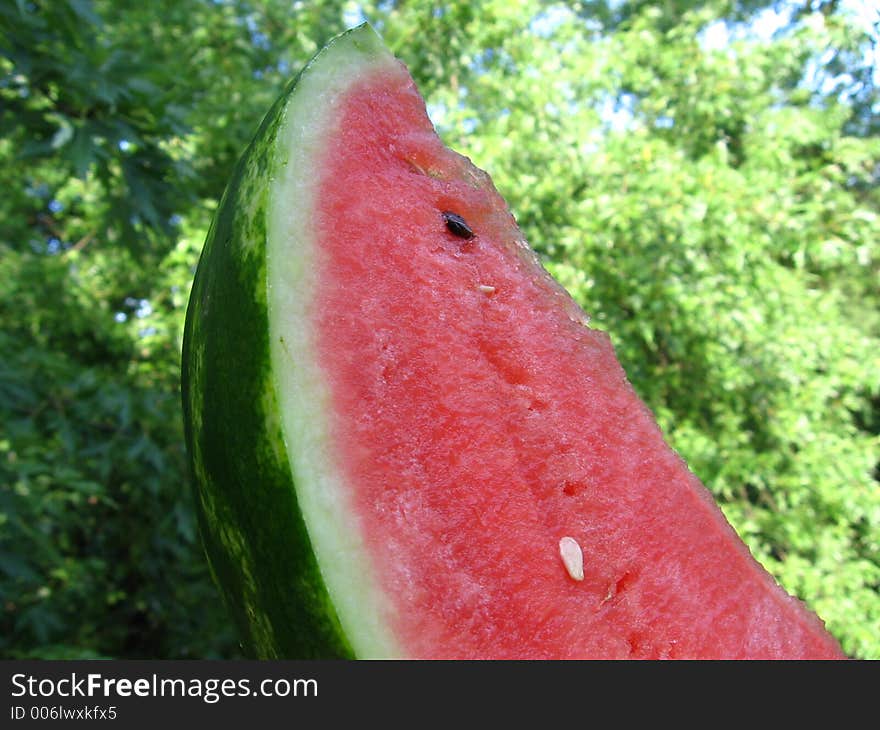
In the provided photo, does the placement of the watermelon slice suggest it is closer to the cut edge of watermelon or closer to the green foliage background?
the cut edge of watermelon

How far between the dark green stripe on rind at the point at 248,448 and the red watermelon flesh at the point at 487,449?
0.05m

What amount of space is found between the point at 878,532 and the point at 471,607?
3.64m

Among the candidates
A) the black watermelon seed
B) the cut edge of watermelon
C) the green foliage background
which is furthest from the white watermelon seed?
the green foliage background

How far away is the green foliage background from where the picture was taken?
10.9 feet

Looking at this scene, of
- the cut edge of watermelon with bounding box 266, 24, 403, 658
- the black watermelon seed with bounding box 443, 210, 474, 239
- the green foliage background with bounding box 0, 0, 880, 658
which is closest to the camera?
the cut edge of watermelon with bounding box 266, 24, 403, 658

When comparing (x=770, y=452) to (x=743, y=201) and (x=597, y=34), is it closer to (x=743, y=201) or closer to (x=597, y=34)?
(x=743, y=201)

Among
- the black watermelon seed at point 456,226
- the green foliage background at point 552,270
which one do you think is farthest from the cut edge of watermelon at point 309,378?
the green foliage background at point 552,270

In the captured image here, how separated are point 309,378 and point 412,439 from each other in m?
0.10

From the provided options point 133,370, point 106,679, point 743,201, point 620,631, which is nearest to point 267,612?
point 106,679

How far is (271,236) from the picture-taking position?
2.23 feet

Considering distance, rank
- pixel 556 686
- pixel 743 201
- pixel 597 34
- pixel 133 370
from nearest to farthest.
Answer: pixel 556 686 → pixel 743 201 → pixel 133 370 → pixel 597 34

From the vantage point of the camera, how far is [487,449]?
681mm

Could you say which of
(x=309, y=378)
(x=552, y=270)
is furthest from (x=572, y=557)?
(x=552, y=270)

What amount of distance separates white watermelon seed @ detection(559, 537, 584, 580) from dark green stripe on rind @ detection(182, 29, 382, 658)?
0.20 meters
